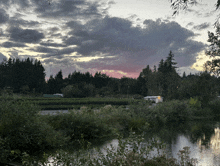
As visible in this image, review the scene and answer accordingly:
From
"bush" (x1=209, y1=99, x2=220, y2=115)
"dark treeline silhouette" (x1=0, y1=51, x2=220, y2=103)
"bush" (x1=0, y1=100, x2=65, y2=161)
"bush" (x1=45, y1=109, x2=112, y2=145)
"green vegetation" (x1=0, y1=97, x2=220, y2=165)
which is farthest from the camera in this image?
"dark treeline silhouette" (x1=0, y1=51, x2=220, y2=103)

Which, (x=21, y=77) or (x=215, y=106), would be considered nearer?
(x=215, y=106)

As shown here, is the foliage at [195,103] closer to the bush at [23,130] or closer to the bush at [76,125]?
the bush at [76,125]

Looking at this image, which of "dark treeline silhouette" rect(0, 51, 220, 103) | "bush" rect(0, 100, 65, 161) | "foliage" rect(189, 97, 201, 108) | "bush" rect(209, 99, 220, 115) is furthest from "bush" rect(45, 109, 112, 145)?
"dark treeline silhouette" rect(0, 51, 220, 103)

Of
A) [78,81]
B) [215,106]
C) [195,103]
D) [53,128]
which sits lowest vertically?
[53,128]

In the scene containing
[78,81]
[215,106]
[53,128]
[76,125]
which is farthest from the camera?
[78,81]

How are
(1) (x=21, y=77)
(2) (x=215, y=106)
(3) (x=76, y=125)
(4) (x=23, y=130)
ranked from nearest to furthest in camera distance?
(4) (x=23, y=130) → (3) (x=76, y=125) → (2) (x=215, y=106) → (1) (x=21, y=77)

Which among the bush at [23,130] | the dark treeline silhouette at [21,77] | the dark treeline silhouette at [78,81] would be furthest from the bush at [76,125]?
the dark treeline silhouette at [21,77]

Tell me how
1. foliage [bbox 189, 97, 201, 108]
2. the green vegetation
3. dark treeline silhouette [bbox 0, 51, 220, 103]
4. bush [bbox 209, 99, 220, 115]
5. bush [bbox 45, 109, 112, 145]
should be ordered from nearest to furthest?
the green vegetation, bush [bbox 45, 109, 112, 145], foliage [bbox 189, 97, 201, 108], bush [bbox 209, 99, 220, 115], dark treeline silhouette [bbox 0, 51, 220, 103]

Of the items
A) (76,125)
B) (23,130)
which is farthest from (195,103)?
(23,130)

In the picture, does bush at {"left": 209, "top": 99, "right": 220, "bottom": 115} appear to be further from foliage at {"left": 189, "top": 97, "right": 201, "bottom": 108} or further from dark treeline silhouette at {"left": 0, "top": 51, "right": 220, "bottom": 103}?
dark treeline silhouette at {"left": 0, "top": 51, "right": 220, "bottom": 103}

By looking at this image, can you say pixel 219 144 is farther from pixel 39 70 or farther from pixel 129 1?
pixel 39 70

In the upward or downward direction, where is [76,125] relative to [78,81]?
downward

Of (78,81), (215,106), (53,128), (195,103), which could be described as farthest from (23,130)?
(78,81)

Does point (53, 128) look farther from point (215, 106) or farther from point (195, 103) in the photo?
point (215, 106)
